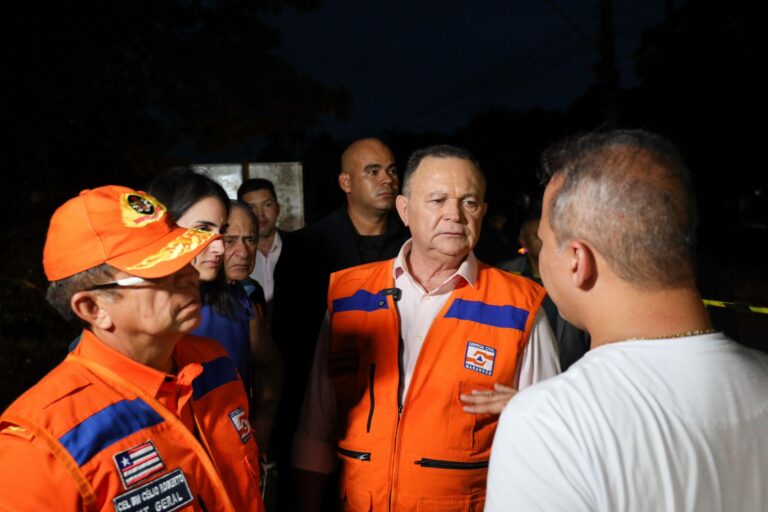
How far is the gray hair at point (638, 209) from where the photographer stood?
1.32 m

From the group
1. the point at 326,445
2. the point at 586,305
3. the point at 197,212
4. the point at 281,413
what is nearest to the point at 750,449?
the point at 586,305

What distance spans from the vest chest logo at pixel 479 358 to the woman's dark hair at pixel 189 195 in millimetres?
1063

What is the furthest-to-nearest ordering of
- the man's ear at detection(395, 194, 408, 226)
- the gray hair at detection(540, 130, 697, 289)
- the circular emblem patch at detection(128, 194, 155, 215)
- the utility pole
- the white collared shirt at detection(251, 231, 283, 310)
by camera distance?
the utility pole
the white collared shirt at detection(251, 231, 283, 310)
the man's ear at detection(395, 194, 408, 226)
the circular emblem patch at detection(128, 194, 155, 215)
the gray hair at detection(540, 130, 697, 289)

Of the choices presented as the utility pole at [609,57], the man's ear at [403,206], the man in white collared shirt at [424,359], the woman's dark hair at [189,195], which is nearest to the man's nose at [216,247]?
the woman's dark hair at [189,195]

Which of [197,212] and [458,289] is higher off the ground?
[197,212]

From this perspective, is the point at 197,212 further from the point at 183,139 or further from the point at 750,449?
the point at 183,139

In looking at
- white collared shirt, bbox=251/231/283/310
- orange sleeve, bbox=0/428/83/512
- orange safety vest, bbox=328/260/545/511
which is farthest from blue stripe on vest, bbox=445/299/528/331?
white collared shirt, bbox=251/231/283/310

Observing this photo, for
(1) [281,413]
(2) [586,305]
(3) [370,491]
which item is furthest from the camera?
(1) [281,413]

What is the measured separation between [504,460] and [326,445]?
1487 millimetres

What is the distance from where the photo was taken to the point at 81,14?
7359 mm

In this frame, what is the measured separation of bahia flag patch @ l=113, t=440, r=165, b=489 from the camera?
150 centimetres

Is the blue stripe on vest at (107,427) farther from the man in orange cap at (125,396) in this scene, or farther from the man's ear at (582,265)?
the man's ear at (582,265)

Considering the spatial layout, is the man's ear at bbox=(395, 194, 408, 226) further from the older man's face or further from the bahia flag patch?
the bahia flag patch

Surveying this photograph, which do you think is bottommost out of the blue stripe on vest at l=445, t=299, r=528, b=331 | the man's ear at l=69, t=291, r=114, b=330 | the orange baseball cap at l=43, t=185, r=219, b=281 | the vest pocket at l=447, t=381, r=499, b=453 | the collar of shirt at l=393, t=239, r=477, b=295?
the vest pocket at l=447, t=381, r=499, b=453
